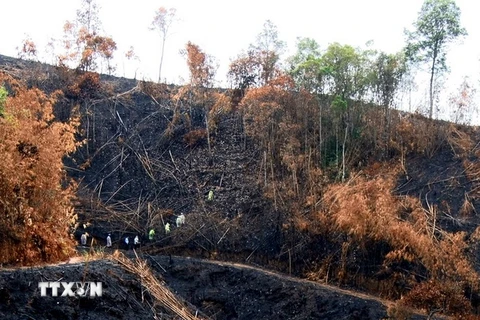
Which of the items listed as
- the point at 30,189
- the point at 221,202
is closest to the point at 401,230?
the point at 221,202

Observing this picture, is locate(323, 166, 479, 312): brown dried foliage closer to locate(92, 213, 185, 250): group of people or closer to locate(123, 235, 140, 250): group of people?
locate(92, 213, 185, 250): group of people

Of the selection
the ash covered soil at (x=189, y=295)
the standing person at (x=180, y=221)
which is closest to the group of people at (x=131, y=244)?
the standing person at (x=180, y=221)

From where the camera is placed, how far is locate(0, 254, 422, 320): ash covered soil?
6.75m

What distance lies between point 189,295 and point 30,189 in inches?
197

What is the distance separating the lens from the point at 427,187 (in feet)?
53.3

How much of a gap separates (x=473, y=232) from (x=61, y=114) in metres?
14.2

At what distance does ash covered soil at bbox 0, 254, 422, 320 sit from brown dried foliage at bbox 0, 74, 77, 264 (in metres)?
1.65

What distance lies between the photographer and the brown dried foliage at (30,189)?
28.9 ft

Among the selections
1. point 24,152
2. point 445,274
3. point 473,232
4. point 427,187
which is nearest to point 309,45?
point 427,187

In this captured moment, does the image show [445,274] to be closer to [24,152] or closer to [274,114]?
[274,114]

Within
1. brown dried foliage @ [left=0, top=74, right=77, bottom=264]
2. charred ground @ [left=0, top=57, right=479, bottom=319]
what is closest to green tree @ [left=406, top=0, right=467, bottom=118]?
charred ground @ [left=0, top=57, right=479, bottom=319]

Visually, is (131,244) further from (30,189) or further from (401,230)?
(401,230)

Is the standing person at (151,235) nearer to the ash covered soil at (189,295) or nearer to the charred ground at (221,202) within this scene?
the charred ground at (221,202)

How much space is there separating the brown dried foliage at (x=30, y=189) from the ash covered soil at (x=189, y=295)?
5.43 ft
